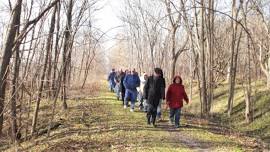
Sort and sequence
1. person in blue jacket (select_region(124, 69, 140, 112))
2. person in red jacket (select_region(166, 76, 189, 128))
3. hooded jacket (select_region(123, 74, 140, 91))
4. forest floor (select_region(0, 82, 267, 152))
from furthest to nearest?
hooded jacket (select_region(123, 74, 140, 91)) → person in blue jacket (select_region(124, 69, 140, 112)) → person in red jacket (select_region(166, 76, 189, 128)) → forest floor (select_region(0, 82, 267, 152))

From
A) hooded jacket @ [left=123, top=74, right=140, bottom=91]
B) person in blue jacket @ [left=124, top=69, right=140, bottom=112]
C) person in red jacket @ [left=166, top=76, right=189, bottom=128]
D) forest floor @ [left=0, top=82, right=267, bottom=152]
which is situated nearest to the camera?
forest floor @ [left=0, top=82, right=267, bottom=152]

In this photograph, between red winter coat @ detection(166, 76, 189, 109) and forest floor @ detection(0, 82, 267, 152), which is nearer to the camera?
forest floor @ detection(0, 82, 267, 152)

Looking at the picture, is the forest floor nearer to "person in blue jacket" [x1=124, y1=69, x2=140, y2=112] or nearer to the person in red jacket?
the person in red jacket

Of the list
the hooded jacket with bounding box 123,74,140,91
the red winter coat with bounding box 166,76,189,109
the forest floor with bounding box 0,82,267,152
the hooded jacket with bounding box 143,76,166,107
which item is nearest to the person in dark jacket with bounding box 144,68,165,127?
the hooded jacket with bounding box 143,76,166,107

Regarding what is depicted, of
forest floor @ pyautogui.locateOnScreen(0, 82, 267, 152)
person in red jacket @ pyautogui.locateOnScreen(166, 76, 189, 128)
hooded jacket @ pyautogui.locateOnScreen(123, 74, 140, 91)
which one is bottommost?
forest floor @ pyautogui.locateOnScreen(0, 82, 267, 152)

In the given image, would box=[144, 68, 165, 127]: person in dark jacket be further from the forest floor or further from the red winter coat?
the forest floor

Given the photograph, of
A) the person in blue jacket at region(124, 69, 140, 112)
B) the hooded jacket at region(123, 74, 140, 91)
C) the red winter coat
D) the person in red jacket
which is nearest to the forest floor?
the person in red jacket

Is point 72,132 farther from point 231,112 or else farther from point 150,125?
point 231,112

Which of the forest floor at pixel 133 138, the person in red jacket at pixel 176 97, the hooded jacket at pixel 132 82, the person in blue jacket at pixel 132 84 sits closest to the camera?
the forest floor at pixel 133 138

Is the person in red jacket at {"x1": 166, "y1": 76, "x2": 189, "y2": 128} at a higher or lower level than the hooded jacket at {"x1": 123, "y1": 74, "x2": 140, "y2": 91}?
lower

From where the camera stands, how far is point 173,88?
15.9 metres

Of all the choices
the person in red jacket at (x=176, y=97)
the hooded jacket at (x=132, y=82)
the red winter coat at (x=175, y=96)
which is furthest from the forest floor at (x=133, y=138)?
the hooded jacket at (x=132, y=82)

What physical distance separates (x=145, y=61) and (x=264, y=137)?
46.0 m

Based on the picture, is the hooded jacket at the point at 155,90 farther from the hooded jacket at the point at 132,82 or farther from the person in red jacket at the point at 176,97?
the hooded jacket at the point at 132,82
